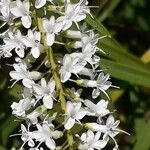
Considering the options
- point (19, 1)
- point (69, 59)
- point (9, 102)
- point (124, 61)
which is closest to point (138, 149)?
point (124, 61)

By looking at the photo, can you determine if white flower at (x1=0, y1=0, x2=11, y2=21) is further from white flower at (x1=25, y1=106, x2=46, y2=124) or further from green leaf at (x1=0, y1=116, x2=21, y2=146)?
green leaf at (x1=0, y1=116, x2=21, y2=146)

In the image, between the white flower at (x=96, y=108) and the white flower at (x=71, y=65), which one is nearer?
the white flower at (x=71, y=65)

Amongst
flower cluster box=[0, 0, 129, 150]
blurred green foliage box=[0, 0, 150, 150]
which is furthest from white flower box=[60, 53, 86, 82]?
blurred green foliage box=[0, 0, 150, 150]

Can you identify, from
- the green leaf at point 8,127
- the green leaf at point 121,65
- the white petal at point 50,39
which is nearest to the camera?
the white petal at point 50,39

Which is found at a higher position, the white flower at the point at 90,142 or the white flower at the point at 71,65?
the white flower at the point at 71,65

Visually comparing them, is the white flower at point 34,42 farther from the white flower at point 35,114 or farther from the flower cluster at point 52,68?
the white flower at point 35,114

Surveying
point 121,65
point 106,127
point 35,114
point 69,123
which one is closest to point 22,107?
point 35,114

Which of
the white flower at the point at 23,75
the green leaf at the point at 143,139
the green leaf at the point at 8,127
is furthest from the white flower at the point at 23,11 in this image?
the green leaf at the point at 143,139

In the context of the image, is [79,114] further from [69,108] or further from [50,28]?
[50,28]
